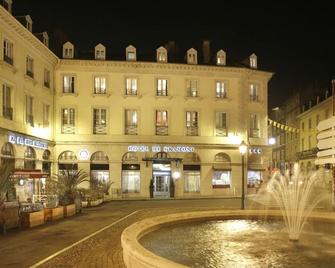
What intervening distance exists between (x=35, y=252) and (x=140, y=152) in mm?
28829

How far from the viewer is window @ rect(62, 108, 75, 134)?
40.9 meters

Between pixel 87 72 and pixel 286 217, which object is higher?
pixel 87 72

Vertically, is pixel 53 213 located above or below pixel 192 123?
below

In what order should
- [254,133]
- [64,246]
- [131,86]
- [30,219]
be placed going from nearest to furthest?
[64,246] < [30,219] < [131,86] < [254,133]

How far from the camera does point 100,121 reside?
4159 cm

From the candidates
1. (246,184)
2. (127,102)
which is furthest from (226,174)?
(127,102)

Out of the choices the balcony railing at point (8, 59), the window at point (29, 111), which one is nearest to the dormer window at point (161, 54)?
the window at point (29, 111)

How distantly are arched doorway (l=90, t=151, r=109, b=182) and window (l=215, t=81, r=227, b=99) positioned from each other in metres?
12.4

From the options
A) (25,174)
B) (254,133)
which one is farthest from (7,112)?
(254,133)

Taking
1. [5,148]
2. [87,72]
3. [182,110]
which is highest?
[87,72]

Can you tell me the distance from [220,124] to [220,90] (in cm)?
334

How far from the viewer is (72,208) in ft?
78.0

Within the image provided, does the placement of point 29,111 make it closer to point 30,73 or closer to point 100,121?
point 30,73

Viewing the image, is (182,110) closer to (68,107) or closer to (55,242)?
(68,107)
